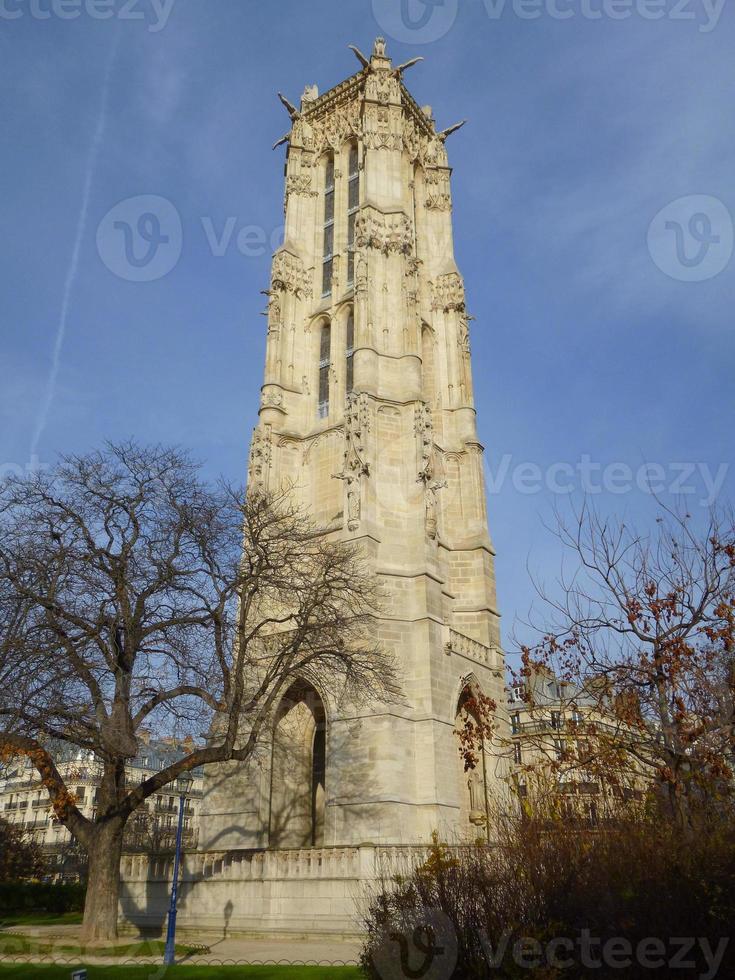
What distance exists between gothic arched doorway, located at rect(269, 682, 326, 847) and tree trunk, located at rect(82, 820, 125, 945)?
8287 mm

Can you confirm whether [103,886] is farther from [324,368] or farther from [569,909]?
[324,368]

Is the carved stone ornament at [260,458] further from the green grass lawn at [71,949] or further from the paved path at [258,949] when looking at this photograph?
the green grass lawn at [71,949]

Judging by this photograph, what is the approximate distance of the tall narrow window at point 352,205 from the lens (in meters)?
31.0

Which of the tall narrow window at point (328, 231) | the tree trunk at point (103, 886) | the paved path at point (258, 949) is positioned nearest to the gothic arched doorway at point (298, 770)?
the paved path at point (258, 949)

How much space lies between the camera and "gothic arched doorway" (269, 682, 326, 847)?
72.1 ft

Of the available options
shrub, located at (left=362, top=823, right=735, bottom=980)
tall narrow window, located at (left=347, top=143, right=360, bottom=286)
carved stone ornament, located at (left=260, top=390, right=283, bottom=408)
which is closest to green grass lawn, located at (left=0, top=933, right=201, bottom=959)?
shrub, located at (left=362, top=823, right=735, bottom=980)

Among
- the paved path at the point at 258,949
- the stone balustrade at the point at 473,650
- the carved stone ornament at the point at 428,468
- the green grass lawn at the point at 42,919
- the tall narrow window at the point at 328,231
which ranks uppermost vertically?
the tall narrow window at the point at 328,231

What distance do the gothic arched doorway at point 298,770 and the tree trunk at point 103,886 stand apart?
27.2ft

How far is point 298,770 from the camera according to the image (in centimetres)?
2233

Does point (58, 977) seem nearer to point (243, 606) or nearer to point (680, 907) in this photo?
point (243, 606)

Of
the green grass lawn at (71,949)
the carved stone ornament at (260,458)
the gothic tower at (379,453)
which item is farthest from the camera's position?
the carved stone ornament at (260,458)

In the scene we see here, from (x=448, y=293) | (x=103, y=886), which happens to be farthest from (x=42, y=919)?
(x=448, y=293)

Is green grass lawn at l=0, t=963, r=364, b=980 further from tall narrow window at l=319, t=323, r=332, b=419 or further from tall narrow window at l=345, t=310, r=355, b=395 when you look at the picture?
tall narrow window at l=319, t=323, r=332, b=419

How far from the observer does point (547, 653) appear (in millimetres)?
11477
